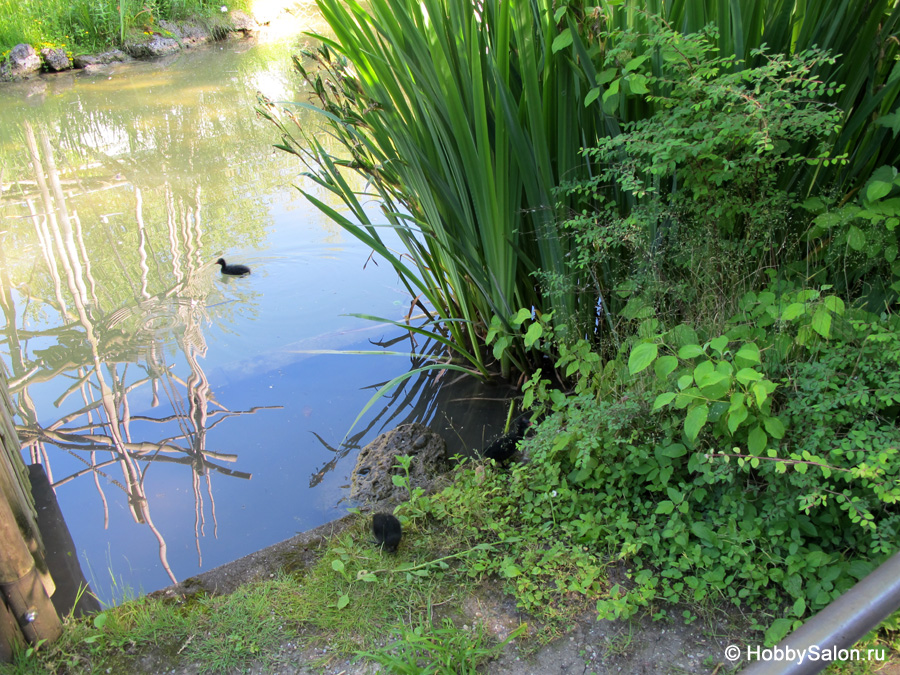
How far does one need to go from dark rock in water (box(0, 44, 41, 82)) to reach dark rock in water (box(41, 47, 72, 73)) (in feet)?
0.54

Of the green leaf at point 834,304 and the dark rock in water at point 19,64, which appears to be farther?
the dark rock in water at point 19,64

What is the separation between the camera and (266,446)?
3.08 metres

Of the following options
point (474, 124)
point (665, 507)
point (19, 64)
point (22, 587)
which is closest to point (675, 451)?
point (665, 507)

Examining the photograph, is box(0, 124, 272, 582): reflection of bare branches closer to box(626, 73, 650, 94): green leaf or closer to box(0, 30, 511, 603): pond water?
box(0, 30, 511, 603): pond water

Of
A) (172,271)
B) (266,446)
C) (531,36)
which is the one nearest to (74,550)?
(266,446)

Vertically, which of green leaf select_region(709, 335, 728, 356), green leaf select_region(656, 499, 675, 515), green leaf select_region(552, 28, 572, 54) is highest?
green leaf select_region(552, 28, 572, 54)

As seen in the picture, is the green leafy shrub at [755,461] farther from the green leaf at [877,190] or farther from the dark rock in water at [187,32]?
the dark rock in water at [187,32]

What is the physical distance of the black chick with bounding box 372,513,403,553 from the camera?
84.9 inches

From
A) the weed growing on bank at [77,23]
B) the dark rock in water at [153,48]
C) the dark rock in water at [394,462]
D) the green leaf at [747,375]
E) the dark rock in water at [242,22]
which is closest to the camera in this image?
the green leaf at [747,375]

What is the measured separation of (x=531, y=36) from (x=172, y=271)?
326cm

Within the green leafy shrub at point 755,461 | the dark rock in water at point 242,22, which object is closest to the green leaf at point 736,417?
the green leafy shrub at point 755,461

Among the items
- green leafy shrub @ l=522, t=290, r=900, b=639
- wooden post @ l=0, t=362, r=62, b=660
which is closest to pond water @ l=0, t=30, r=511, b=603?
wooden post @ l=0, t=362, r=62, b=660

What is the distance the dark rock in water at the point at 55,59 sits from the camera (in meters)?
10.6

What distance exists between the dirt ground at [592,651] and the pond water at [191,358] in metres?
0.81
